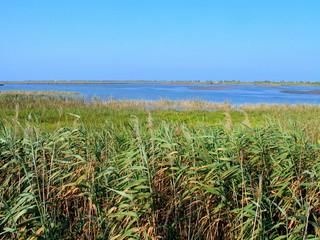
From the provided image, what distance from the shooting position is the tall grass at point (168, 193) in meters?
3.35

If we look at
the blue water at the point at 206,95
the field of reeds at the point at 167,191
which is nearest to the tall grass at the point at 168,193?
the field of reeds at the point at 167,191

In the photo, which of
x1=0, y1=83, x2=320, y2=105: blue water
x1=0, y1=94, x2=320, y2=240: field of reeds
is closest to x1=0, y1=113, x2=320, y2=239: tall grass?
x1=0, y1=94, x2=320, y2=240: field of reeds

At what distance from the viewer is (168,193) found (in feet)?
13.3

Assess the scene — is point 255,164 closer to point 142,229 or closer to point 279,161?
point 279,161

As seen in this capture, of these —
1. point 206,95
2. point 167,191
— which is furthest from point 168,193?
point 206,95

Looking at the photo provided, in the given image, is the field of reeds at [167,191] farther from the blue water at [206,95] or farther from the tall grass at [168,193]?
the blue water at [206,95]

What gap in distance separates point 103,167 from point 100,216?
659mm

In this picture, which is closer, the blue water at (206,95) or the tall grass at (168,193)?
the tall grass at (168,193)

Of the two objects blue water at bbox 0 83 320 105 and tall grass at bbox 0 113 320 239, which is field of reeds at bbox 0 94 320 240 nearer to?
tall grass at bbox 0 113 320 239

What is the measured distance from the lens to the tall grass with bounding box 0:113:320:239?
3354 mm

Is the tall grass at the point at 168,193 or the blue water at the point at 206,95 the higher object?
the tall grass at the point at 168,193

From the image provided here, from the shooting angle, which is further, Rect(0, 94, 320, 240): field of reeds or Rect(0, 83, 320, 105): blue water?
Rect(0, 83, 320, 105): blue water

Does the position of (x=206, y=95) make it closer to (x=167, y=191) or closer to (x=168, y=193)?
(x=167, y=191)

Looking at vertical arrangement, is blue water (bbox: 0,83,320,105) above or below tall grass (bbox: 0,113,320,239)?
below
